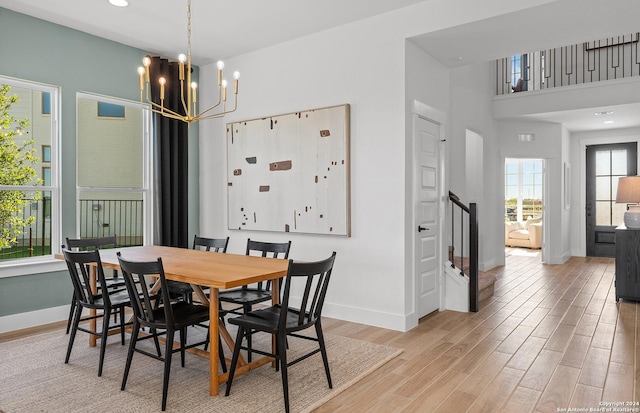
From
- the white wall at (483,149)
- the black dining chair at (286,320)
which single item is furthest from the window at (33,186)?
the white wall at (483,149)

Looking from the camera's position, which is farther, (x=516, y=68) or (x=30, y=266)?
(x=516, y=68)

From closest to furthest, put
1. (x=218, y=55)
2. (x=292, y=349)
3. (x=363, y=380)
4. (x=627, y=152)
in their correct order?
→ 1. (x=363, y=380)
2. (x=292, y=349)
3. (x=218, y=55)
4. (x=627, y=152)

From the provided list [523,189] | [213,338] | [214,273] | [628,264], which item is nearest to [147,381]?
[213,338]

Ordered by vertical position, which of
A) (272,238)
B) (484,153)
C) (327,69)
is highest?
(327,69)

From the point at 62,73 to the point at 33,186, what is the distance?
1200 millimetres

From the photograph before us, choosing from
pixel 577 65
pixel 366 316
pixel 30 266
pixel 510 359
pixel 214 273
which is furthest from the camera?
pixel 577 65

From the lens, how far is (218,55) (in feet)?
18.1

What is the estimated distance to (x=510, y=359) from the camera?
3.37 metres

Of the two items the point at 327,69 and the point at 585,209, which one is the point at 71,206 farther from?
the point at 585,209

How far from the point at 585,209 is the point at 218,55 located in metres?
8.11

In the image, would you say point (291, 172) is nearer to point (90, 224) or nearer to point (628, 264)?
point (90, 224)

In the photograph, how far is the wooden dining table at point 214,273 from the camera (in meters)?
2.66

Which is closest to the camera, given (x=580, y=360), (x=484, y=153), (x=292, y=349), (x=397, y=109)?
(x=580, y=360)

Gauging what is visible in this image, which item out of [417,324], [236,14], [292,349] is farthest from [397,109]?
[292,349]
